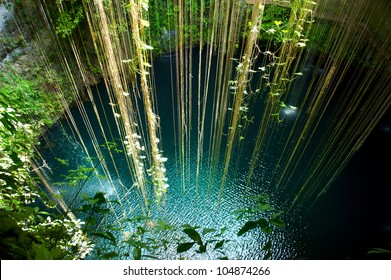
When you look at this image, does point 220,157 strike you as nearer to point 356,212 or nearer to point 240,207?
point 240,207

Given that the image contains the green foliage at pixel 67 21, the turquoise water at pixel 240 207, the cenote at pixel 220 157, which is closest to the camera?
the cenote at pixel 220 157

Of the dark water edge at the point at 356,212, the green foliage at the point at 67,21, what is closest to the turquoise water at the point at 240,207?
the dark water edge at the point at 356,212

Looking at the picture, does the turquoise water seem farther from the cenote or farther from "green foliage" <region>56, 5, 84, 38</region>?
"green foliage" <region>56, 5, 84, 38</region>

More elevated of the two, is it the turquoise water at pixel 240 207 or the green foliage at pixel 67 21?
the green foliage at pixel 67 21

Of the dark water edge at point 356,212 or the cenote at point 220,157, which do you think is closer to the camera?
the cenote at point 220,157

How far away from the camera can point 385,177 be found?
4.21m

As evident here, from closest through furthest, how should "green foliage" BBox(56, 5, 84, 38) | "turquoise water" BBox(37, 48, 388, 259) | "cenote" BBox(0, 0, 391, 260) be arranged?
"cenote" BBox(0, 0, 391, 260) → "turquoise water" BBox(37, 48, 388, 259) → "green foliage" BBox(56, 5, 84, 38)

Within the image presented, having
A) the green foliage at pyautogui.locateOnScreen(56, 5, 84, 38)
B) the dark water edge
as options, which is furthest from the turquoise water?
the green foliage at pyautogui.locateOnScreen(56, 5, 84, 38)

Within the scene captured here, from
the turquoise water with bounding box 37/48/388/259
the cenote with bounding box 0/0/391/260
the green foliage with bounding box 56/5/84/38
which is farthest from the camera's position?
the green foliage with bounding box 56/5/84/38

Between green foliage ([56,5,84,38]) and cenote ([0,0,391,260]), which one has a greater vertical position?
green foliage ([56,5,84,38])

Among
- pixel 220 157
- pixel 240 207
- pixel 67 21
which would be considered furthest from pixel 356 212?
pixel 67 21

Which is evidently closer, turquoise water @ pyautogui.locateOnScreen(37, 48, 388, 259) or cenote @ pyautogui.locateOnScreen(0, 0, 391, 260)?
cenote @ pyautogui.locateOnScreen(0, 0, 391, 260)

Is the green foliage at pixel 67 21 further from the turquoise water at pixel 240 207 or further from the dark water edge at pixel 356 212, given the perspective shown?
the dark water edge at pixel 356 212

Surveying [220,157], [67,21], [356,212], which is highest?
[67,21]
